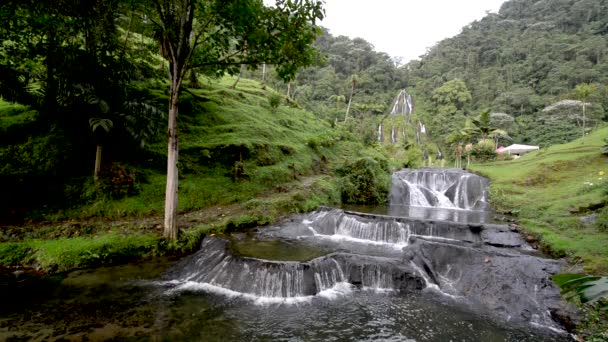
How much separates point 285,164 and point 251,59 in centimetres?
890

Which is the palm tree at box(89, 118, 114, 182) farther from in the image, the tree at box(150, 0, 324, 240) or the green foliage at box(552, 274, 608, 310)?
the green foliage at box(552, 274, 608, 310)

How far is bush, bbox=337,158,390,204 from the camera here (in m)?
16.5

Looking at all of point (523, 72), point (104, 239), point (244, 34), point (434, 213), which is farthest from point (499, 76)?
point (104, 239)

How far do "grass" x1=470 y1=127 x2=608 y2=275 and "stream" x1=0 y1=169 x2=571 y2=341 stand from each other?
1.02 m

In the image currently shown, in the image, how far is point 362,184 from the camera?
1670 centimetres

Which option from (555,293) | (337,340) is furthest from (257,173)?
(555,293)

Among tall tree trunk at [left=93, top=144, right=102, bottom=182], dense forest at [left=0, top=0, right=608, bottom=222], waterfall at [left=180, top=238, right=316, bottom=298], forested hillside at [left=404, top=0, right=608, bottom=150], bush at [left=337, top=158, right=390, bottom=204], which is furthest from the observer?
forested hillside at [left=404, top=0, right=608, bottom=150]

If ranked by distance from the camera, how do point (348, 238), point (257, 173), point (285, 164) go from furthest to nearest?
point (285, 164), point (257, 173), point (348, 238)

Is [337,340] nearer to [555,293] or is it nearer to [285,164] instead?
[555,293]

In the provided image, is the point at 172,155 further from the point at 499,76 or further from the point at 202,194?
the point at 499,76

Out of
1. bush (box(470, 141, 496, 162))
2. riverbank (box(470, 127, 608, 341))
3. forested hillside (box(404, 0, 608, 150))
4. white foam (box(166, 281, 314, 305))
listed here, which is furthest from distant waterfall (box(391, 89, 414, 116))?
white foam (box(166, 281, 314, 305))

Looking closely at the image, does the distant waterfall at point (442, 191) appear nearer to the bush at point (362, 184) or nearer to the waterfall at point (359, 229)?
the bush at point (362, 184)

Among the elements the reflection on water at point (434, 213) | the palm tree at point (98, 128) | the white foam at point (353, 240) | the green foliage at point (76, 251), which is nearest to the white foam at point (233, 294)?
the green foliage at point (76, 251)

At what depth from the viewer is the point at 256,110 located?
68.0 feet
